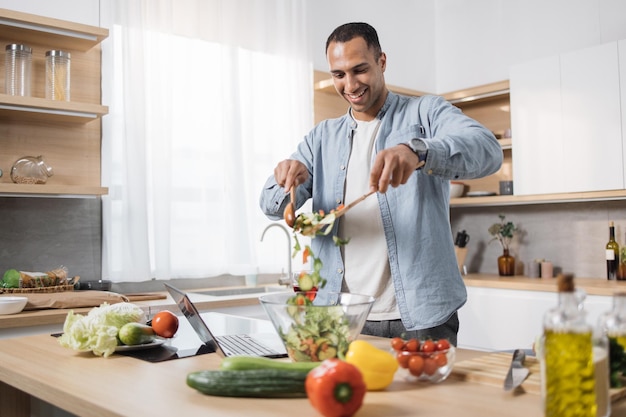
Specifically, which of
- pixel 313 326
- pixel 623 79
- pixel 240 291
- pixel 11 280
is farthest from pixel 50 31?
pixel 623 79

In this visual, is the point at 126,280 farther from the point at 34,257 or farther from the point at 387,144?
the point at 387,144

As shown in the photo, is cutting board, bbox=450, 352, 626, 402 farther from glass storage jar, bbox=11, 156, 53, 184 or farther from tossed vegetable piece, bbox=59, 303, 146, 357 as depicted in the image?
glass storage jar, bbox=11, 156, 53, 184

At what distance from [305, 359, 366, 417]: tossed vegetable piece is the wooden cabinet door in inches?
132

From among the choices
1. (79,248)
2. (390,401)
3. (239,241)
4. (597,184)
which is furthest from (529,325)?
(390,401)

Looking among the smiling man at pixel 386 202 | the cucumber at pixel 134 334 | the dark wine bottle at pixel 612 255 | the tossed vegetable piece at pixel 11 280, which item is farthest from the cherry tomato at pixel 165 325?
the dark wine bottle at pixel 612 255

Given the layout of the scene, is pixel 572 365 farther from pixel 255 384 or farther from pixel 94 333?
pixel 94 333

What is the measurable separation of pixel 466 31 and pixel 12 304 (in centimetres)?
385

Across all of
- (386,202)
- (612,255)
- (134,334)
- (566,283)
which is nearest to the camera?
(566,283)

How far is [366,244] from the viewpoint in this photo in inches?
82.7

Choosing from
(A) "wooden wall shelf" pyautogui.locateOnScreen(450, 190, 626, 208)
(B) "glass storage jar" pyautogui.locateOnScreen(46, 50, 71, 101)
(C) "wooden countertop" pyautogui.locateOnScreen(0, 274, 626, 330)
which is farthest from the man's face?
(A) "wooden wall shelf" pyautogui.locateOnScreen(450, 190, 626, 208)

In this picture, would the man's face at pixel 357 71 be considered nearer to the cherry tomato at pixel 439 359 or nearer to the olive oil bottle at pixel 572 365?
the cherry tomato at pixel 439 359

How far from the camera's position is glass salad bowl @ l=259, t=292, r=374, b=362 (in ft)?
4.37

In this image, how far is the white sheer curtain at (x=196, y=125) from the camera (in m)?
3.54

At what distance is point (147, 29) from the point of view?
3643 mm
